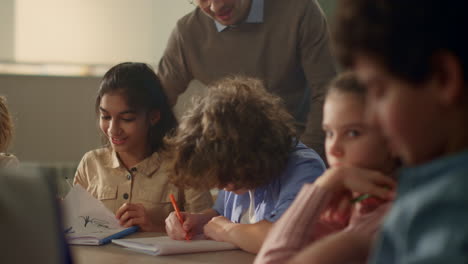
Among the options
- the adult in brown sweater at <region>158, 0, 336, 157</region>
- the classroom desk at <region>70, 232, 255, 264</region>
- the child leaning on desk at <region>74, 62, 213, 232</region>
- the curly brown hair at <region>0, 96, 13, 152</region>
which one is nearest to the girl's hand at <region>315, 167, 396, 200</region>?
the classroom desk at <region>70, 232, 255, 264</region>

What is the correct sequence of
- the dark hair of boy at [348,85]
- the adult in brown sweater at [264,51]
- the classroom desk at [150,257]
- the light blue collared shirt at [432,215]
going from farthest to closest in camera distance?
the adult in brown sweater at [264,51] → the classroom desk at [150,257] → the dark hair of boy at [348,85] → the light blue collared shirt at [432,215]

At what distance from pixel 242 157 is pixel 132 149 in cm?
83

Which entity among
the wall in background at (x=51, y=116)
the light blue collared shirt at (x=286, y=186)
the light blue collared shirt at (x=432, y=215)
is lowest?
the wall in background at (x=51, y=116)

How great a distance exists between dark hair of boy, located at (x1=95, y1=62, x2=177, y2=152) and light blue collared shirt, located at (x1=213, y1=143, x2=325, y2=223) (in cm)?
69

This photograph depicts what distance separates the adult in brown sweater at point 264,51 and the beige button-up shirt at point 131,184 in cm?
41

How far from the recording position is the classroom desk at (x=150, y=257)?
1.37 metres

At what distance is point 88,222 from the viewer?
5.62 ft

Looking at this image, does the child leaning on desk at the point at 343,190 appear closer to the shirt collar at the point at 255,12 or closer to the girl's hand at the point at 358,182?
the girl's hand at the point at 358,182

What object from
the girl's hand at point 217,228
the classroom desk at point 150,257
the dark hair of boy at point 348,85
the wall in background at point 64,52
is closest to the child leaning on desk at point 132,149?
the girl's hand at point 217,228

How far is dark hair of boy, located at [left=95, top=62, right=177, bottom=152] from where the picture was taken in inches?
86.7

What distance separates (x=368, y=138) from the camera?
1163 mm

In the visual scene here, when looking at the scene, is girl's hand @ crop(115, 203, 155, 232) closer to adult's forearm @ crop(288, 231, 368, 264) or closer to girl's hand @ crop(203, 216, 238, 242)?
girl's hand @ crop(203, 216, 238, 242)

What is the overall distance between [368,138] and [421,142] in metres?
0.51

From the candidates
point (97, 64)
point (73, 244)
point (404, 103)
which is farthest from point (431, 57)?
point (97, 64)
